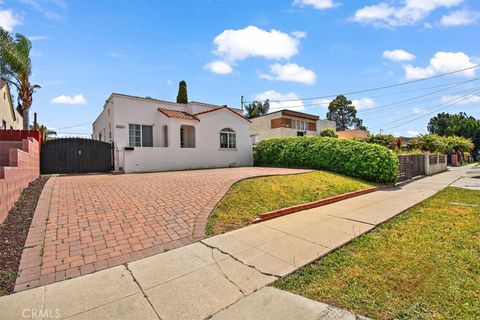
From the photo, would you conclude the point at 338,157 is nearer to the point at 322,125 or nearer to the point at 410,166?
the point at 410,166

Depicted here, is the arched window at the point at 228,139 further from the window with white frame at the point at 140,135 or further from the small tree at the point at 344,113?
the small tree at the point at 344,113

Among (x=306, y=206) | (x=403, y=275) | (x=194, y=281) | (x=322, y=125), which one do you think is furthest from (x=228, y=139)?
(x=322, y=125)

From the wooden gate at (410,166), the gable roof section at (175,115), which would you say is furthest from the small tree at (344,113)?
the gable roof section at (175,115)

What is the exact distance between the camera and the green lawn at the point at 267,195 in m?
5.88

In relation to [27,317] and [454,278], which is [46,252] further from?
[454,278]

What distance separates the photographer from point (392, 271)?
11.9 feet

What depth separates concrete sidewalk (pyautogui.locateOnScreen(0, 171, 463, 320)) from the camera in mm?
2725

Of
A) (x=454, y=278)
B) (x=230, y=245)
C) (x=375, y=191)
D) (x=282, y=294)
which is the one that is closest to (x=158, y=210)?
(x=230, y=245)

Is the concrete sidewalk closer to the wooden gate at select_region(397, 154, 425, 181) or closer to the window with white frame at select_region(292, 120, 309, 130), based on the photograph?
the wooden gate at select_region(397, 154, 425, 181)

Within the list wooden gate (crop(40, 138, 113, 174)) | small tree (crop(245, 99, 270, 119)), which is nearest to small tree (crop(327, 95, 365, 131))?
small tree (crop(245, 99, 270, 119))

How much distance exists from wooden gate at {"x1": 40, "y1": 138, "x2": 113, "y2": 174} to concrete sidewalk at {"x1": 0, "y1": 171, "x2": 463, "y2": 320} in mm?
11745

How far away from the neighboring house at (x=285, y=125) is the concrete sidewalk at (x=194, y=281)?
23.7 metres

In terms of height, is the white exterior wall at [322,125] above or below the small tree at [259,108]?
below

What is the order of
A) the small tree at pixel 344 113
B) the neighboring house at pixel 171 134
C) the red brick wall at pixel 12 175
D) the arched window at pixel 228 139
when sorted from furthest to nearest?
the small tree at pixel 344 113 < the arched window at pixel 228 139 < the neighboring house at pixel 171 134 < the red brick wall at pixel 12 175
